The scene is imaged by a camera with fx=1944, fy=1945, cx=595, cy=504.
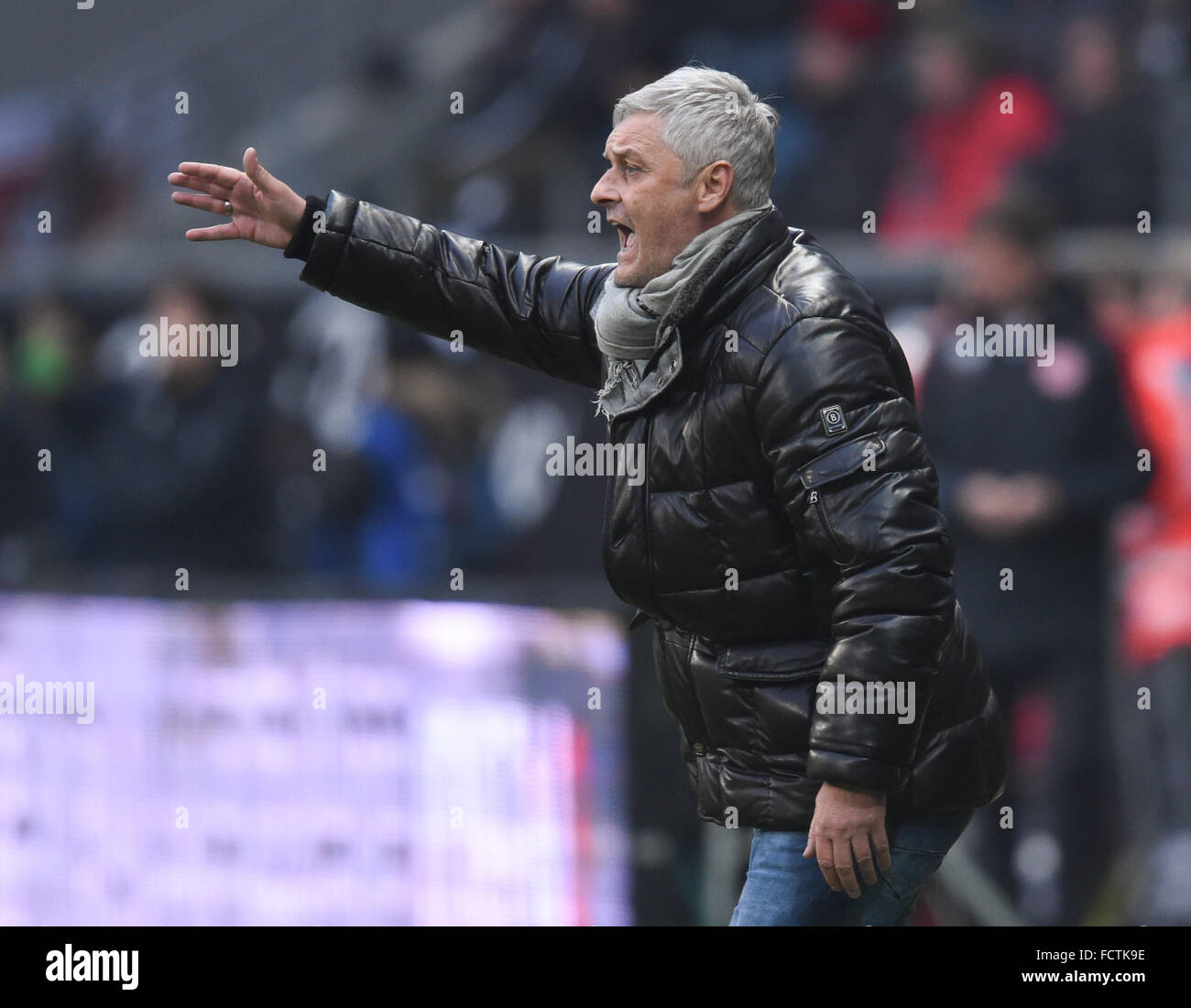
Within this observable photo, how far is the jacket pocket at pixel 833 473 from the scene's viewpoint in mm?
3180

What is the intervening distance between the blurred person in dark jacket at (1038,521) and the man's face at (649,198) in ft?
9.86

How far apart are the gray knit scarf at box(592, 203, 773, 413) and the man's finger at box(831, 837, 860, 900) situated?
0.91m

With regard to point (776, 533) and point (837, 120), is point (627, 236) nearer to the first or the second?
point (776, 533)

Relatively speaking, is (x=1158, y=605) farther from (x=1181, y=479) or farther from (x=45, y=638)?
(x=45, y=638)

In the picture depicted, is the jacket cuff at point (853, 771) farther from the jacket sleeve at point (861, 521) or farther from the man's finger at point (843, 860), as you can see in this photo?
the man's finger at point (843, 860)

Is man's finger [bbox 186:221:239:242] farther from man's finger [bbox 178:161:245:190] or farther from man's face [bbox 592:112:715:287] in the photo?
man's face [bbox 592:112:715:287]

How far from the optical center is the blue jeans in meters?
3.42

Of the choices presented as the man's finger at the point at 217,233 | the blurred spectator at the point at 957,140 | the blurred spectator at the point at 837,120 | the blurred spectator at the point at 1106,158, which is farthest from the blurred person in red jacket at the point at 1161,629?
the man's finger at the point at 217,233

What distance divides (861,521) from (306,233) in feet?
4.25

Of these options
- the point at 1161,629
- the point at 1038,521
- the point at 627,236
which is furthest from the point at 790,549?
the point at 1161,629

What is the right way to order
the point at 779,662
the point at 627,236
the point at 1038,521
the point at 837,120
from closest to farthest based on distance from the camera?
the point at 779,662, the point at 627,236, the point at 1038,521, the point at 837,120

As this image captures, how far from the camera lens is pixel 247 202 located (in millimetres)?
3777

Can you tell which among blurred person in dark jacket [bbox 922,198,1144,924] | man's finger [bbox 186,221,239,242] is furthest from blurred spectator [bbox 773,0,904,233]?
man's finger [bbox 186,221,239,242]
